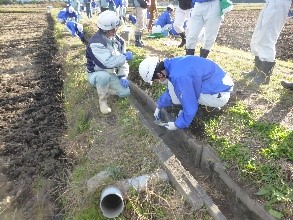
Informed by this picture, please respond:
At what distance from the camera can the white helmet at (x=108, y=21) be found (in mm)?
4777

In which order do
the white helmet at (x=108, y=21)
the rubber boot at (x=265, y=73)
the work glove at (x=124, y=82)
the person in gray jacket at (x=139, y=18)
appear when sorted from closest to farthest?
the white helmet at (x=108, y=21) < the work glove at (x=124, y=82) < the rubber boot at (x=265, y=73) < the person in gray jacket at (x=139, y=18)

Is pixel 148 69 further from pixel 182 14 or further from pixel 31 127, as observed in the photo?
pixel 182 14

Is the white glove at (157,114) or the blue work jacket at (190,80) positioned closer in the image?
the blue work jacket at (190,80)

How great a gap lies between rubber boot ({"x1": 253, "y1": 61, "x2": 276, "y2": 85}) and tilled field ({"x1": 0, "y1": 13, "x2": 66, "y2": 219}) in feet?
11.6

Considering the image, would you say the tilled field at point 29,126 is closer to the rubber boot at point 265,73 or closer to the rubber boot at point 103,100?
the rubber boot at point 103,100

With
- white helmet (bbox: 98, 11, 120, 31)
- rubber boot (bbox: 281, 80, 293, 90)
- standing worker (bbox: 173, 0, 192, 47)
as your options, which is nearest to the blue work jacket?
white helmet (bbox: 98, 11, 120, 31)

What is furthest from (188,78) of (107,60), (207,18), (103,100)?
(207,18)

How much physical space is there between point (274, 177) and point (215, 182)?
0.74 m

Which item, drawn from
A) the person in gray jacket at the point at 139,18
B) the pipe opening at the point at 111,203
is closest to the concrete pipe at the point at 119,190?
the pipe opening at the point at 111,203

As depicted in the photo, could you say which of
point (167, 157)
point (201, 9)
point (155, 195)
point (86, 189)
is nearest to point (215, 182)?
point (167, 157)

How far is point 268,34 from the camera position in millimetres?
5219

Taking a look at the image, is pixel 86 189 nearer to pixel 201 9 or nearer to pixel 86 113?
pixel 86 113

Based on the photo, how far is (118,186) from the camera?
3482 millimetres

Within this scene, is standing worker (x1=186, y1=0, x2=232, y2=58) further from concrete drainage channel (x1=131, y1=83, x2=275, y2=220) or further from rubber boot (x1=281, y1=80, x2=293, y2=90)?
concrete drainage channel (x1=131, y1=83, x2=275, y2=220)
